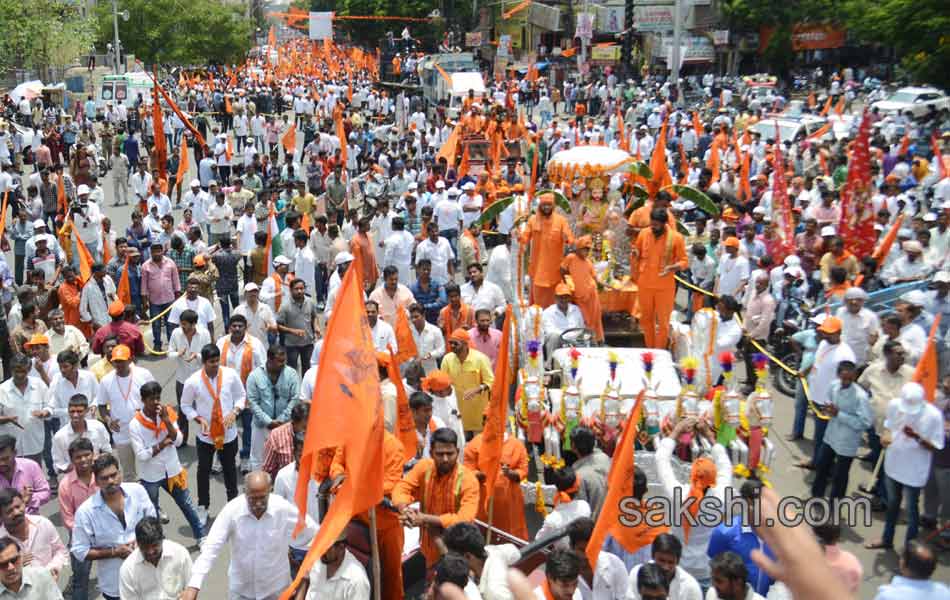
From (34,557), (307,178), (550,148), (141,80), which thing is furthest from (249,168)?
(141,80)

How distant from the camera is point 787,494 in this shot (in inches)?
342

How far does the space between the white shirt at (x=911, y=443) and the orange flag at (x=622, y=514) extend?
2.18 metres

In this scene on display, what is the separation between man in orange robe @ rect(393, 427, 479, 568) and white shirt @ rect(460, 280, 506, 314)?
408 centimetres

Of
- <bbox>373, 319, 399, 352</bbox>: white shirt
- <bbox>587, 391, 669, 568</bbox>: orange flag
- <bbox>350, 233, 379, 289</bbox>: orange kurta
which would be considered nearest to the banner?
<bbox>350, 233, 379, 289</bbox>: orange kurta

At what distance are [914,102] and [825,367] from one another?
73.4ft

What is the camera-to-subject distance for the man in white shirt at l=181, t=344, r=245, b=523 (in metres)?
7.93

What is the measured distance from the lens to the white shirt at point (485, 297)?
10.4 metres

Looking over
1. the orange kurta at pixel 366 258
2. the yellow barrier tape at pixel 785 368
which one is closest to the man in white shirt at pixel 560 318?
the yellow barrier tape at pixel 785 368

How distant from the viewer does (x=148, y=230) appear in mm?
13922

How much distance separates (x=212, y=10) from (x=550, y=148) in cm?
3821

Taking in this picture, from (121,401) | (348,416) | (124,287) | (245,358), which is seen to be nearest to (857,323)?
(245,358)

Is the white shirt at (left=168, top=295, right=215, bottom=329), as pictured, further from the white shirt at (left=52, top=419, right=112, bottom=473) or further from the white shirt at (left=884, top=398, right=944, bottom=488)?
the white shirt at (left=884, top=398, right=944, bottom=488)

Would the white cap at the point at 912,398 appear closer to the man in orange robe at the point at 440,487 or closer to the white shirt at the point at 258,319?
the man in orange robe at the point at 440,487

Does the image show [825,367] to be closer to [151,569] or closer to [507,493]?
[507,493]
